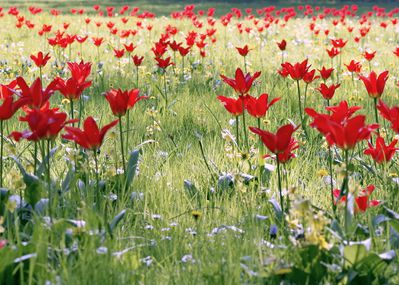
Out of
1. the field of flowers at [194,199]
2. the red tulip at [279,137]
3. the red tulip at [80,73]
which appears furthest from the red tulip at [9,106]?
the red tulip at [279,137]

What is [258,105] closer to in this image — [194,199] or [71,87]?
[194,199]

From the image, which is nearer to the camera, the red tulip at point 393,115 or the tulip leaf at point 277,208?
the red tulip at point 393,115

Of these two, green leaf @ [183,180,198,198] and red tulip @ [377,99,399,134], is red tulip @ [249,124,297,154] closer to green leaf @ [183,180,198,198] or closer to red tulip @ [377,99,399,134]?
red tulip @ [377,99,399,134]

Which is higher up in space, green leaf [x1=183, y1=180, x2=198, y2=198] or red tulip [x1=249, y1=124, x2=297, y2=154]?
red tulip [x1=249, y1=124, x2=297, y2=154]

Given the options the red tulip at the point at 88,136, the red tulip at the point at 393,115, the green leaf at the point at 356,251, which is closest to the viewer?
the green leaf at the point at 356,251

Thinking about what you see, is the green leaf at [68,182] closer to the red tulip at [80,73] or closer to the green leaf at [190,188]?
the red tulip at [80,73]

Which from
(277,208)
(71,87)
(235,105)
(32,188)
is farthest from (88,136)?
(235,105)

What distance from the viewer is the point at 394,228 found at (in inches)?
87.3

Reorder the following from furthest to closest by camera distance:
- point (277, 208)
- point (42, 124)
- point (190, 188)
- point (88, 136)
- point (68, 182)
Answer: point (190, 188), point (68, 182), point (277, 208), point (88, 136), point (42, 124)

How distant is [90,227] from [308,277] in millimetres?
699

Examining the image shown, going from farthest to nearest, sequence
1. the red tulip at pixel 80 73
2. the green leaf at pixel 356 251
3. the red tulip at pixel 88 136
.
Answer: the red tulip at pixel 80 73 < the red tulip at pixel 88 136 < the green leaf at pixel 356 251

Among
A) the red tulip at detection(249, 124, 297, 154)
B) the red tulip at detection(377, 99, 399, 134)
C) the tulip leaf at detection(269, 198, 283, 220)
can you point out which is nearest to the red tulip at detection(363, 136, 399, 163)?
the red tulip at detection(377, 99, 399, 134)

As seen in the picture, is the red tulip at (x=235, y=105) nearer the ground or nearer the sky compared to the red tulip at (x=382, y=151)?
nearer the sky

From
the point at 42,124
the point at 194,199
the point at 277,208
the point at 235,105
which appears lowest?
the point at 194,199
